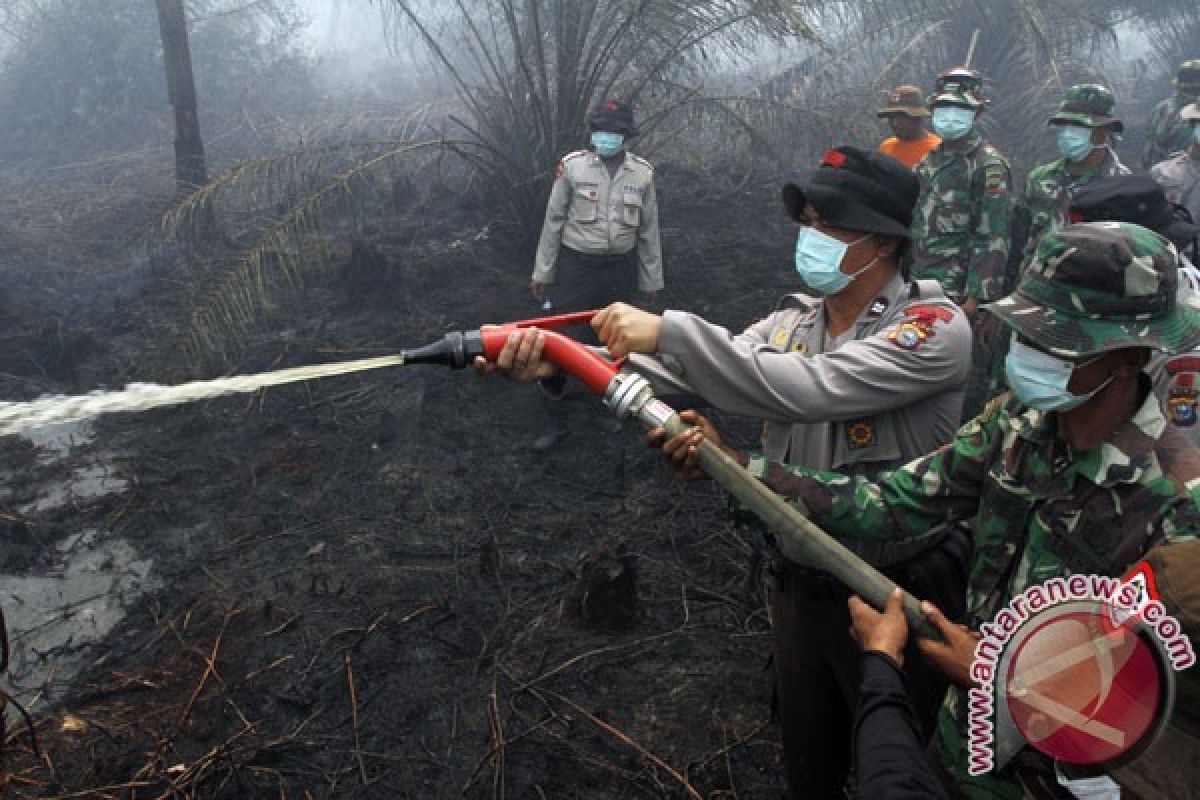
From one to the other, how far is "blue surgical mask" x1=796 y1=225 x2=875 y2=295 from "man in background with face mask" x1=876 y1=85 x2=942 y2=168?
376 centimetres

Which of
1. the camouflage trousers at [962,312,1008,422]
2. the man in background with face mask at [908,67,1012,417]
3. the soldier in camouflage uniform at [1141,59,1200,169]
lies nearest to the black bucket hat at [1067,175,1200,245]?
the camouflage trousers at [962,312,1008,422]

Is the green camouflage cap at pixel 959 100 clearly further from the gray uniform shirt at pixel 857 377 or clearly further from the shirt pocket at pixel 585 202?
the gray uniform shirt at pixel 857 377

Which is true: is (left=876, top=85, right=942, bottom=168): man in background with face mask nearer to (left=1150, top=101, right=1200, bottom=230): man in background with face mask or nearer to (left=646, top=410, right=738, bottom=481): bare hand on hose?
(left=1150, top=101, right=1200, bottom=230): man in background with face mask

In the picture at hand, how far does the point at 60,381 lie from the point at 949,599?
20.8ft

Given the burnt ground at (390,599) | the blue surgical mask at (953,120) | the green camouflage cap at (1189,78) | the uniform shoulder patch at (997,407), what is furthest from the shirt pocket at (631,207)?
the green camouflage cap at (1189,78)

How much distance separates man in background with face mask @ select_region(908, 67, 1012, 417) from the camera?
491 centimetres

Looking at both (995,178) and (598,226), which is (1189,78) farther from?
(598,226)

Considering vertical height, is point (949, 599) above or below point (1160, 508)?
below

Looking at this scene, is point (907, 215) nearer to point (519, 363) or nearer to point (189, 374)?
point (519, 363)

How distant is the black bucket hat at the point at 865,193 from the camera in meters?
2.13

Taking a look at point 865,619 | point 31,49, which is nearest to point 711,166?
point 865,619

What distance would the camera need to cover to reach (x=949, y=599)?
231 centimetres

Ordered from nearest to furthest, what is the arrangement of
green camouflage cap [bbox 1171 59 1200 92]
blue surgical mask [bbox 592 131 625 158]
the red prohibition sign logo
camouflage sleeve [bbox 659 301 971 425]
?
the red prohibition sign logo < camouflage sleeve [bbox 659 301 971 425] < blue surgical mask [bbox 592 131 625 158] < green camouflage cap [bbox 1171 59 1200 92]

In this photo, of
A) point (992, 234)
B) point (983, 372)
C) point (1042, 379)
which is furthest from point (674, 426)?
point (983, 372)
